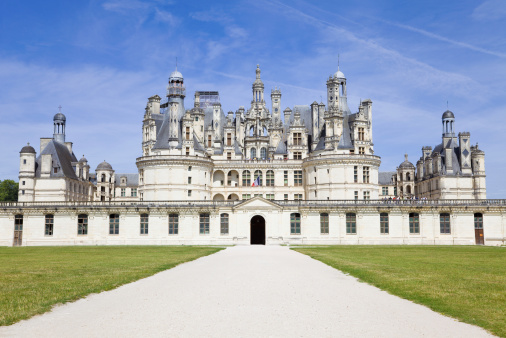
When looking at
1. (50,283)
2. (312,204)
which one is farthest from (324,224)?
(50,283)

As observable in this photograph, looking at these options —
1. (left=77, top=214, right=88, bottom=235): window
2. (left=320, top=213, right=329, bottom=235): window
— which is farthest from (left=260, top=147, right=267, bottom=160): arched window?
(left=77, top=214, right=88, bottom=235): window

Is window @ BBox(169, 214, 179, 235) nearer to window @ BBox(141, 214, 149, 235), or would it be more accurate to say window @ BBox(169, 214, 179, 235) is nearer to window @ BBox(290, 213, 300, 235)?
window @ BBox(141, 214, 149, 235)

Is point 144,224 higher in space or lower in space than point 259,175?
lower

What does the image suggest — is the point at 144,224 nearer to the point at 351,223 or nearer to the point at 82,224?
the point at 82,224

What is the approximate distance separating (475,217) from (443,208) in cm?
396

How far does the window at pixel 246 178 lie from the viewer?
74.8 meters

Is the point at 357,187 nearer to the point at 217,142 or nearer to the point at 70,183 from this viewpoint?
the point at 217,142

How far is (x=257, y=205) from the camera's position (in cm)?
5956

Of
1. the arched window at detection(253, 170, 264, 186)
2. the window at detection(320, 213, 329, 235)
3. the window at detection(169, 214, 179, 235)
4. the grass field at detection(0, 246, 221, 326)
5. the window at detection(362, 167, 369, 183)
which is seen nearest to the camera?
the grass field at detection(0, 246, 221, 326)

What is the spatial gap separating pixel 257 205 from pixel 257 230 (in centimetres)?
664

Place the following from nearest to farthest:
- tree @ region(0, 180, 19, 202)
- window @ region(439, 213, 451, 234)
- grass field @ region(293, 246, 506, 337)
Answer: grass field @ region(293, 246, 506, 337)
window @ region(439, 213, 451, 234)
tree @ region(0, 180, 19, 202)

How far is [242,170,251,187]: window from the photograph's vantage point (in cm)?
7475

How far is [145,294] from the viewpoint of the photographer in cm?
1605

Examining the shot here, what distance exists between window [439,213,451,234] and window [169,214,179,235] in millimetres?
31169
